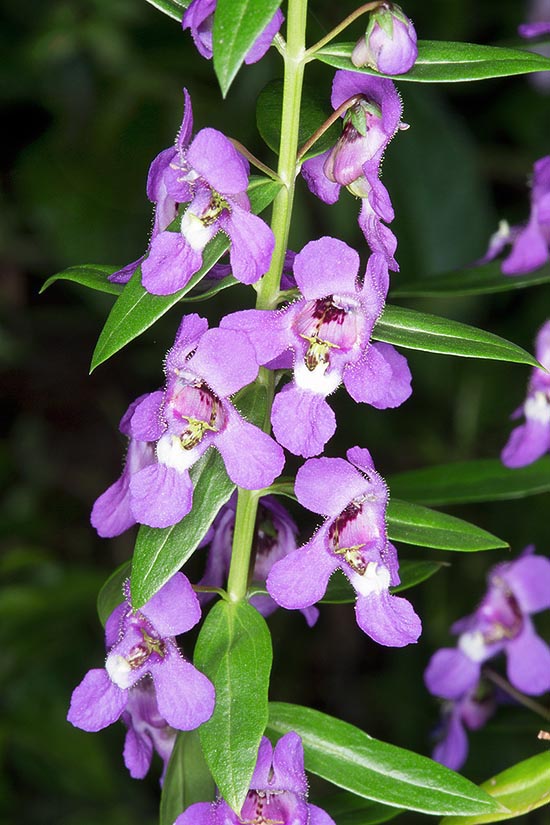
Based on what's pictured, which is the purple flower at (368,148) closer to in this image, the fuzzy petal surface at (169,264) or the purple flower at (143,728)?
the fuzzy petal surface at (169,264)

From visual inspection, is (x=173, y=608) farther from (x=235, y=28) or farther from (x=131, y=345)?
(x=131, y=345)

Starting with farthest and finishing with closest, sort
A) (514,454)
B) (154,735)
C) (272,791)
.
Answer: (514,454)
(154,735)
(272,791)

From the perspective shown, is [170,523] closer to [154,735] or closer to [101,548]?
[154,735]

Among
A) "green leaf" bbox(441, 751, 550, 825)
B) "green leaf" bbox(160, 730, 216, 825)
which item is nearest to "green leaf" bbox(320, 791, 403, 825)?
"green leaf" bbox(441, 751, 550, 825)

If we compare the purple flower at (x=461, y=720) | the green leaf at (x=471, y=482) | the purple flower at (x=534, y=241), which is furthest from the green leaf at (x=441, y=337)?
the purple flower at (x=461, y=720)

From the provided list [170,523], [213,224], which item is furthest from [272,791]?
[213,224]

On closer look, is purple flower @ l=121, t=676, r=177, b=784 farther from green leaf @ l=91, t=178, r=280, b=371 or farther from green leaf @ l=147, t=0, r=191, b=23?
green leaf @ l=147, t=0, r=191, b=23
